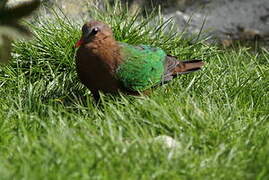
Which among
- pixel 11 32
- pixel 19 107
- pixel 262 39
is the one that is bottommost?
pixel 262 39

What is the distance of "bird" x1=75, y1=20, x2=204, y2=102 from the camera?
4090 millimetres

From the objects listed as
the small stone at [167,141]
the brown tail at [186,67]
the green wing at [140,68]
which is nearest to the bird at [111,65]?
the green wing at [140,68]

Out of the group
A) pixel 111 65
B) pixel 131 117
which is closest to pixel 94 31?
pixel 111 65

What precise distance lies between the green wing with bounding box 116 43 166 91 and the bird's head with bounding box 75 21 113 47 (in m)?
0.14

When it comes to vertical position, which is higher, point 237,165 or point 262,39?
point 237,165

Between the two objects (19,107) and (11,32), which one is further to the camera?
(19,107)

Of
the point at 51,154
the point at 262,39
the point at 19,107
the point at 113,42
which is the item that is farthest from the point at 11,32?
the point at 262,39

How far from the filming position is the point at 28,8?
97.3 inches

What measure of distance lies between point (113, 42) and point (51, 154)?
1439 mm

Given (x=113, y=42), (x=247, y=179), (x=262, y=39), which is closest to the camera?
(x=247, y=179)

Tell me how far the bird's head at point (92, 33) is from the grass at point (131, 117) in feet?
Answer: 1.25

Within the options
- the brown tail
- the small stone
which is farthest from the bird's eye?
the small stone

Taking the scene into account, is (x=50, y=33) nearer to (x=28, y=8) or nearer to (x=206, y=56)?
(x=206, y=56)

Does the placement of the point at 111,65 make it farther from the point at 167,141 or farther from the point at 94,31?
the point at 167,141
